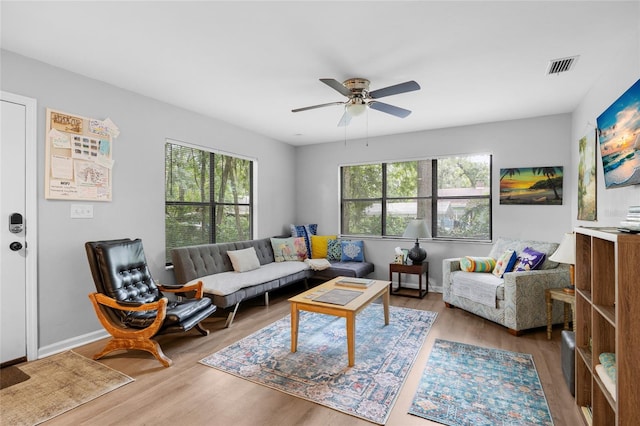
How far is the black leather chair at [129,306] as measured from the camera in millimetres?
2621

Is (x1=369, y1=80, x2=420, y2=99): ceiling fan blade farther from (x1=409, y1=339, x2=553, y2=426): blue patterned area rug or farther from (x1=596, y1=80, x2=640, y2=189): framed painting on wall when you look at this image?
(x1=409, y1=339, x2=553, y2=426): blue patterned area rug

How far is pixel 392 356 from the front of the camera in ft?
8.96

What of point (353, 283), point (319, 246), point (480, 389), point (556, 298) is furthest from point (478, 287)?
point (319, 246)

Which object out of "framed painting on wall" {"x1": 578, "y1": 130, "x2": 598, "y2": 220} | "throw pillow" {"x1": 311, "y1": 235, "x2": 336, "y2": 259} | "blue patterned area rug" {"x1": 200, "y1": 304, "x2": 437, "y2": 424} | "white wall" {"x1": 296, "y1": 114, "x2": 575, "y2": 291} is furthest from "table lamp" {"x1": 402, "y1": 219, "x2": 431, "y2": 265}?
"framed painting on wall" {"x1": 578, "y1": 130, "x2": 598, "y2": 220}

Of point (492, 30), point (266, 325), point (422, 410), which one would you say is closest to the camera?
point (422, 410)

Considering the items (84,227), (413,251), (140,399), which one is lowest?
(140,399)

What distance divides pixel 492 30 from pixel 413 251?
3.06 meters

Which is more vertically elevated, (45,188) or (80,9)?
(80,9)

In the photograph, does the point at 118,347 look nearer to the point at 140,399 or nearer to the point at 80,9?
the point at 140,399

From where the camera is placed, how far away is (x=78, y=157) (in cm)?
297

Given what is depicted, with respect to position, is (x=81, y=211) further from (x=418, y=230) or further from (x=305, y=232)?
(x=418, y=230)

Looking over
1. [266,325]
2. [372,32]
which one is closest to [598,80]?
[372,32]

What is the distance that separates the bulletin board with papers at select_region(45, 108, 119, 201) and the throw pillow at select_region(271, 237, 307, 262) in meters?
2.43

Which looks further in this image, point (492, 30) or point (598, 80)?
point (598, 80)
